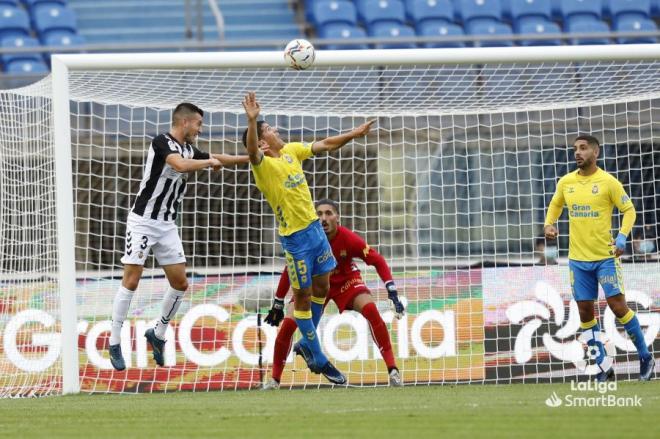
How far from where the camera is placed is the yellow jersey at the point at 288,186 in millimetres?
9969

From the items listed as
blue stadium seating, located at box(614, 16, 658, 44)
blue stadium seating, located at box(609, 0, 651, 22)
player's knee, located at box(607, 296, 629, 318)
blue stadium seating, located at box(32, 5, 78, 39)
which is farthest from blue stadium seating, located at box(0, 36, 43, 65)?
player's knee, located at box(607, 296, 629, 318)

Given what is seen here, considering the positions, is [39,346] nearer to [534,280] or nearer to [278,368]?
[278,368]

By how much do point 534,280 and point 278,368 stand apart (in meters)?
3.54

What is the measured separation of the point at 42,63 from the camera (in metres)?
19.4

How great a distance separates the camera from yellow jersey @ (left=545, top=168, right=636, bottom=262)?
34.6ft

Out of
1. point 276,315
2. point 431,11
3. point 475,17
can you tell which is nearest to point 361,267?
point 276,315

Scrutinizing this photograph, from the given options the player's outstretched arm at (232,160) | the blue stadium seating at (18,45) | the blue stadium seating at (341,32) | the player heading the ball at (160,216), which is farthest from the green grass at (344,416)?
the blue stadium seating at (341,32)

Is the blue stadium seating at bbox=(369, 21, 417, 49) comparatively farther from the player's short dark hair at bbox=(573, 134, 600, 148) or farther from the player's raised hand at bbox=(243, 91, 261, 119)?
the player's raised hand at bbox=(243, 91, 261, 119)

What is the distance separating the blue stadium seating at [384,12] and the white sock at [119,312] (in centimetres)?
1185

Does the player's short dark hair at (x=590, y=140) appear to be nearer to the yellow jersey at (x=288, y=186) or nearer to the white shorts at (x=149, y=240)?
the yellow jersey at (x=288, y=186)

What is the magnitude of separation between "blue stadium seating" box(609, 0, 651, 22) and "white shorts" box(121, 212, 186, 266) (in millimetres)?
13942

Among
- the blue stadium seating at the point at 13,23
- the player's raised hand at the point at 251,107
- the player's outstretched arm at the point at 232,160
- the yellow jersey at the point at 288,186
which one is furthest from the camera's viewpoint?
the blue stadium seating at the point at 13,23

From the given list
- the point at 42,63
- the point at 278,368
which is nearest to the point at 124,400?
the point at 278,368

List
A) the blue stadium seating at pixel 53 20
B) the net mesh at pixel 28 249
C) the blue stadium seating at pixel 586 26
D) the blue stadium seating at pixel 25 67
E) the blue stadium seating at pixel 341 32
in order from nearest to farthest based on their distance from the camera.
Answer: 1. the net mesh at pixel 28 249
2. the blue stadium seating at pixel 25 67
3. the blue stadium seating at pixel 53 20
4. the blue stadium seating at pixel 341 32
5. the blue stadium seating at pixel 586 26
